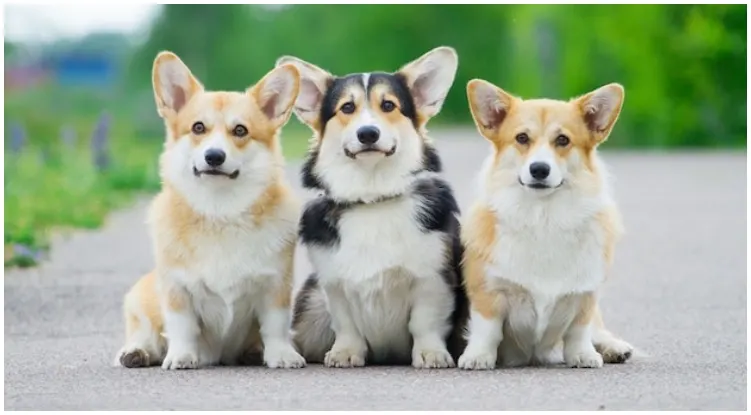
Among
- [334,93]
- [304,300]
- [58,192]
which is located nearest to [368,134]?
[334,93]

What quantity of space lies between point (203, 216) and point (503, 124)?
124 centimetres

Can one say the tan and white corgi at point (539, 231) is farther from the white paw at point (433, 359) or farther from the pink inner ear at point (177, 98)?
the pink inner ear at point (177, 98)

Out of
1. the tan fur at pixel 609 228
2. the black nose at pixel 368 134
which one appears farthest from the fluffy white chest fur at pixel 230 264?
the tan fur at pixel 609 228

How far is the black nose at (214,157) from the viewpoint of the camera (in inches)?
227

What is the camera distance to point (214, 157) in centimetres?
577

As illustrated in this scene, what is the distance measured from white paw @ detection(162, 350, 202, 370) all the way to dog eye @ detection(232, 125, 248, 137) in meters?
0.88

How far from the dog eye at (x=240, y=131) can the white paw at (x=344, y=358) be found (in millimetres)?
932

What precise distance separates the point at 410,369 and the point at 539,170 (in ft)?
3.08

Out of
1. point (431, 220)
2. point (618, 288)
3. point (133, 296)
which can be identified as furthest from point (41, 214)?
point (431, 220)

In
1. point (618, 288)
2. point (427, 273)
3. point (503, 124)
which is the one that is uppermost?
point (503, 124)

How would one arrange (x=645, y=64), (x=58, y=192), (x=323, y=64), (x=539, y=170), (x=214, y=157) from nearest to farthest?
(x=539, y=170)
(x=214, y=157)
(x=58, y=192)
(x=645, y=64)
(x=323, y=64)

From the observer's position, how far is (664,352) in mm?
6500

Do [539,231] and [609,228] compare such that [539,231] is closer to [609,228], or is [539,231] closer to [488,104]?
[609,228]

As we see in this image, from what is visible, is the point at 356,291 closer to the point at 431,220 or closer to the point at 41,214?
the point at 431,220
